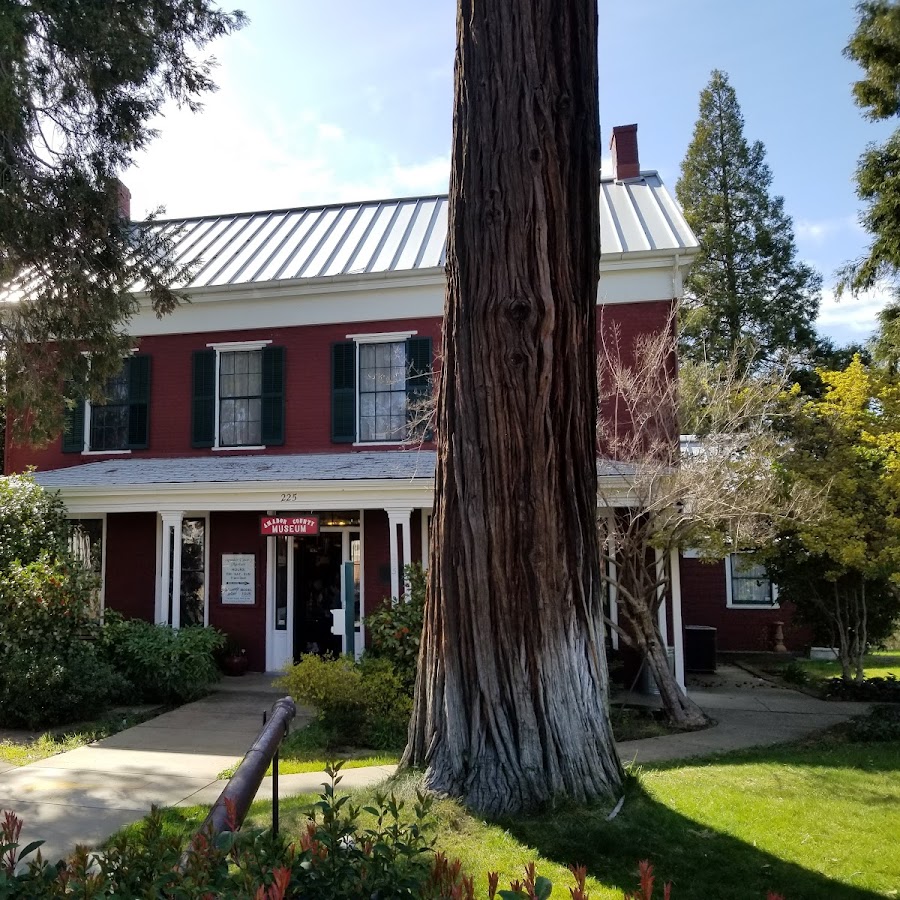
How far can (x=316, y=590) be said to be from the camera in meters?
14.2

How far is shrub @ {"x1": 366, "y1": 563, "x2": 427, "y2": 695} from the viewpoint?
9852 millimetres

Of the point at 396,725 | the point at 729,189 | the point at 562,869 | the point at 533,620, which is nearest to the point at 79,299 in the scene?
the point at 396,725

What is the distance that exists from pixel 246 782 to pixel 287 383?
12051 mm

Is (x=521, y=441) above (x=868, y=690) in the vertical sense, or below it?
above

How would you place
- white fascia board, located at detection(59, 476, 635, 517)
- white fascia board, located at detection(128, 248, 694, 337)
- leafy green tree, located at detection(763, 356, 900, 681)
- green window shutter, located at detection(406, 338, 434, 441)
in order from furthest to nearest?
1. green window shutter, located at detection(406, 338, 434, 441)
2. white fascia board, located at detection(128, 248, 694, 337)
3. white fascia board, located at detection(59, 476, 635, 517)
4. leafy green tree, located at detection(763, 356, 900, 681)

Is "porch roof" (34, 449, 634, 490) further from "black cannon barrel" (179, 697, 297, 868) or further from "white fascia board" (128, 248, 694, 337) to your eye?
"black cannon barrel" (179, 697, 297, 868)

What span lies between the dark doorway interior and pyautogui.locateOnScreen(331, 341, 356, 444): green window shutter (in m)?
1.75

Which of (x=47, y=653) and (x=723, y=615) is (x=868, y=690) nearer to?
(x=723, y=615)

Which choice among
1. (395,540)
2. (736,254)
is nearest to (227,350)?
(395,540)

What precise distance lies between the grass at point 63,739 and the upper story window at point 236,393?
5.59 metres

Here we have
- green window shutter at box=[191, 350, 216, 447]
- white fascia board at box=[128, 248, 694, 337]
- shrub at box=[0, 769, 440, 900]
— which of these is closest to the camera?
shrub at box=[0, 769, 440, 900]

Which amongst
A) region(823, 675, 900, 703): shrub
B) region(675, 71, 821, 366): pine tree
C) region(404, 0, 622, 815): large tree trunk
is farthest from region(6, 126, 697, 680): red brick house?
region(675, 71, 821, 366): pine tree

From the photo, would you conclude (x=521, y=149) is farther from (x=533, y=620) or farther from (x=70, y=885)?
(x=70, y=885)

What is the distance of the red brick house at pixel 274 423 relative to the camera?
13.2 meters
